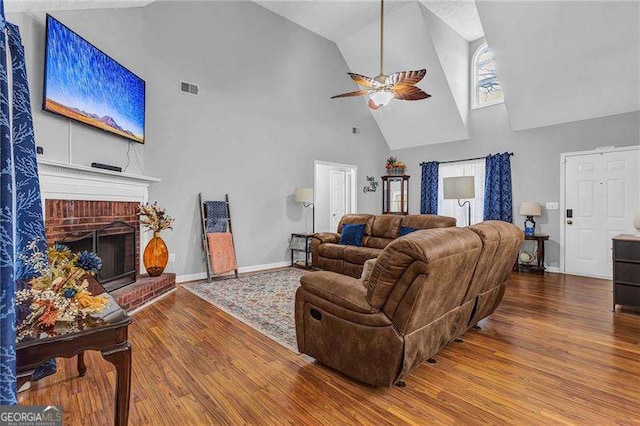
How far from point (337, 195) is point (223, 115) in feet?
10.7

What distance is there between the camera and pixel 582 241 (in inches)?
209

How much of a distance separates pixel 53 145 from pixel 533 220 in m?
7.00

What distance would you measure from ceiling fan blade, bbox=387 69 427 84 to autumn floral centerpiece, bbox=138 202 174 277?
3.31 m

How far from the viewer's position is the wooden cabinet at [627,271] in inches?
131

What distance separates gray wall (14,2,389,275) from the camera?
3661 millimetres

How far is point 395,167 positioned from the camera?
7.67 metres

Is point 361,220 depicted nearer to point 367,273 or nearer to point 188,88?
point 188,88

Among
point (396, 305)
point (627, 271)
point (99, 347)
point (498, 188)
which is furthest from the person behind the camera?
point (498, 188)

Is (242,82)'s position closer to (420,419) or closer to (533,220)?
(420,419)

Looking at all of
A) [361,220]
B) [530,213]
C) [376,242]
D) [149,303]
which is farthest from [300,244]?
[530,213]

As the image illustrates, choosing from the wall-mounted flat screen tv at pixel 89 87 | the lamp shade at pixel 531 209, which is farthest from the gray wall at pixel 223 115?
the lamp shade at pixel 531 209

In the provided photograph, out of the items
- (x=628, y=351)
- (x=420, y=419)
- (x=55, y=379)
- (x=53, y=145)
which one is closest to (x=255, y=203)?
(x=53, y=145)

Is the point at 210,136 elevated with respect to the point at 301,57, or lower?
lower

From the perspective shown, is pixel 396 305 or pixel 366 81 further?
pixel 366 81
